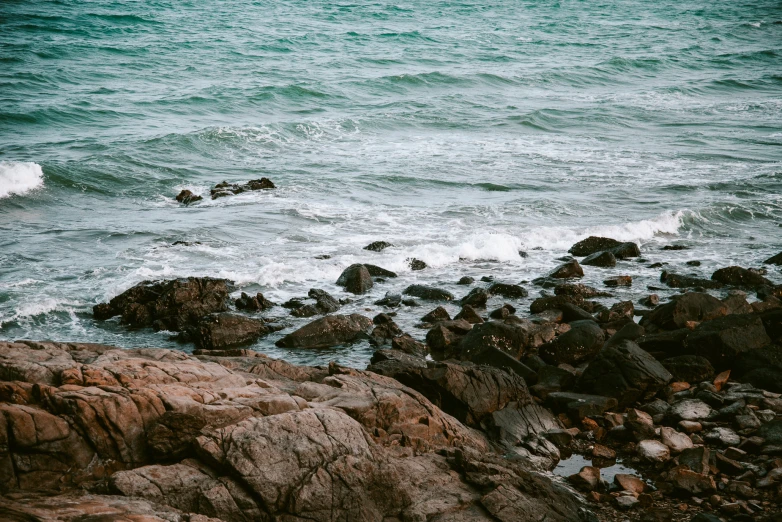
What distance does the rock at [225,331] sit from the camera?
11.8 m

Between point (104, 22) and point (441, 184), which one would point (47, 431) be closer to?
point (441, 184)

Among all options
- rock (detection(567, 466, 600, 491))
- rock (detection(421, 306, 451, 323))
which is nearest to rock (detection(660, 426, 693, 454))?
rock (detection(567, 466, 600, 491))

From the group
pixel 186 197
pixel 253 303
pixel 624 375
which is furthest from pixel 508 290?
pixel 186 197

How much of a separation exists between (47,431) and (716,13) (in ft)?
258

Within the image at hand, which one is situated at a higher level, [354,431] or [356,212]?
[354,431]

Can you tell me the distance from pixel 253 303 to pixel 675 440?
25.8ft

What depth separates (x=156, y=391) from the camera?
6.67m

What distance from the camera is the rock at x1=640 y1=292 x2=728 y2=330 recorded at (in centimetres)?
1206

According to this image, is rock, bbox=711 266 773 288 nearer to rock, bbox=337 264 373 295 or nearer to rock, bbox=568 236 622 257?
rock, bbox=568 236 622 257

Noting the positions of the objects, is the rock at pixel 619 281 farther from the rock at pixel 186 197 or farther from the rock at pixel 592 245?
the rock at pixel 186 197

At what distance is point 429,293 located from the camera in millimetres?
14117

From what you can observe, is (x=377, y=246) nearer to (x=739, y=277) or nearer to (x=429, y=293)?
(x=429, y=293)

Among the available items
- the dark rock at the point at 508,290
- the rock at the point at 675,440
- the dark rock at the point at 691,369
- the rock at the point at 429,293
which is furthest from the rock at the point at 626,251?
the rock at the point at 675,440

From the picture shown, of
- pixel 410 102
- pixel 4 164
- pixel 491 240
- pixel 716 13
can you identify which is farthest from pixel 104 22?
pixel 716 13
